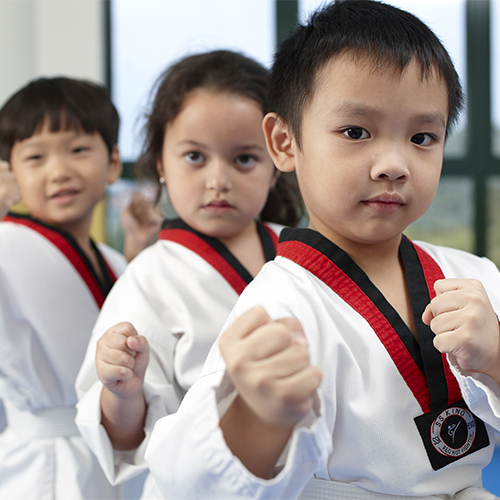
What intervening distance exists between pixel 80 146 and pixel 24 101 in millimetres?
204

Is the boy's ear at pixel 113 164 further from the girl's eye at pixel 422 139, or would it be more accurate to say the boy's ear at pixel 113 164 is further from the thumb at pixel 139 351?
the girl's eye at pixel 422 139

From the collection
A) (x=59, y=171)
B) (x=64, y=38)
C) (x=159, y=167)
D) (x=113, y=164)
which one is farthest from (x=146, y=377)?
(x=64, y=38)

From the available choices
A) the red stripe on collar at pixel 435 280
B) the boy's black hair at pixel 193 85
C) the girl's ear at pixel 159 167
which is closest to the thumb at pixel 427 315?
the red stripe on collar at pixel 435 280

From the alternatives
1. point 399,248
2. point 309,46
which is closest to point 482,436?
point 399,248

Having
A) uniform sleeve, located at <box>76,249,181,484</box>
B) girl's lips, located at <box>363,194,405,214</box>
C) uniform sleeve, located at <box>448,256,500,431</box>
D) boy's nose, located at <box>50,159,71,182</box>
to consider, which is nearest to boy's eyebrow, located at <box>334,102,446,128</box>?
girl's lips, located at <box>363,194,405,214</box>

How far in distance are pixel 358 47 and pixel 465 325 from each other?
1.29ft

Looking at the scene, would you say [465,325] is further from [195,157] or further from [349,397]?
[195,157]

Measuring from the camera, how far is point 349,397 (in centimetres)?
72

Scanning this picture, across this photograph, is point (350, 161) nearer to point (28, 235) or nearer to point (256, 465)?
point (256, 465)

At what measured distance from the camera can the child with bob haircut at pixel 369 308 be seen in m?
0.66

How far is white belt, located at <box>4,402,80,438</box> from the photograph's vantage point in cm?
131

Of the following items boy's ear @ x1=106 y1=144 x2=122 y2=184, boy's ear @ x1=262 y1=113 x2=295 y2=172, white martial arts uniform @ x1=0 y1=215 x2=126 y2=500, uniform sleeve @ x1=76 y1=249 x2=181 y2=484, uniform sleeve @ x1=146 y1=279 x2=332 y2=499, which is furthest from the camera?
boy's ear @ x1=106 y1=144 x2=122 y2=184

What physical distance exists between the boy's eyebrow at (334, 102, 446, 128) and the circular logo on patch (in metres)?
0.39

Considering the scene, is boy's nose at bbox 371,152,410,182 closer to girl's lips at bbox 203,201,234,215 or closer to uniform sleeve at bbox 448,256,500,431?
uniform sleeve at bbox 448,256,500,431
